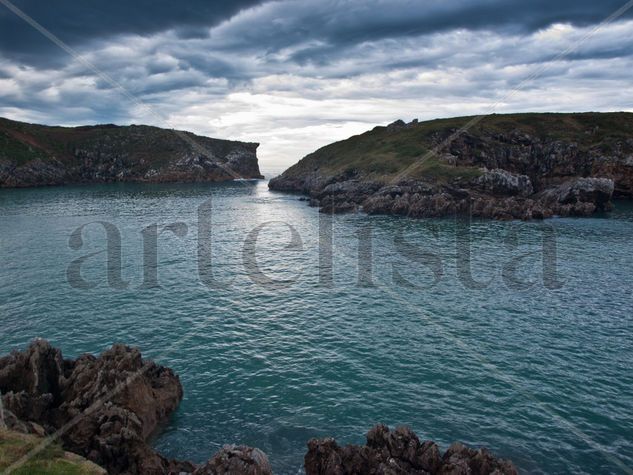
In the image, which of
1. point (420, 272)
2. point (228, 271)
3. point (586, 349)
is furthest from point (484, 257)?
point (228, 271)

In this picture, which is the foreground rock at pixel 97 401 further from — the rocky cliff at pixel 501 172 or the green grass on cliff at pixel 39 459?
the rocky cliff at pixel 501 172

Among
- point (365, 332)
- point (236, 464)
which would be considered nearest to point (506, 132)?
point (365, 332)

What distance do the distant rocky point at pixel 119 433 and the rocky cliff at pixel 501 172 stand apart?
10050cm

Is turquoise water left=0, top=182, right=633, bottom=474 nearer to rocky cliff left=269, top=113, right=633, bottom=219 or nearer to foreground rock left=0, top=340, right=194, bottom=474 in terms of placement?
foreground rock left=0, top=340, right=194, bottom=474

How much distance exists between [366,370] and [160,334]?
21.2 meters

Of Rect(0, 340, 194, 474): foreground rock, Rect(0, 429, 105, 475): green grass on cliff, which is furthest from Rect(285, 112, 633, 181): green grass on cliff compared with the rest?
Rect(0, 429, 105, 475): green grass on cliff

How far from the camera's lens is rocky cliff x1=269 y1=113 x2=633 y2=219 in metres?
124

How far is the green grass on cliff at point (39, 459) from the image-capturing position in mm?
19484

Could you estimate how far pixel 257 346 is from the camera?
4197 cm

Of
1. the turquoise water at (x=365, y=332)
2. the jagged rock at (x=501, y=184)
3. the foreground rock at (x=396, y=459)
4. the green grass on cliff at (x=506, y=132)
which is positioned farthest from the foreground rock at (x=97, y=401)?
the green grass on cliff at (x=506, y=132)

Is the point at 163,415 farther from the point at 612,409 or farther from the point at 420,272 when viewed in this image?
the point at 420,272

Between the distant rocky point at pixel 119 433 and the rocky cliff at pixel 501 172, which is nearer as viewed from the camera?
the distant rocky point at pixel 119 433

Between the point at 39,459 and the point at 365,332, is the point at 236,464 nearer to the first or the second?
the point at 39,459

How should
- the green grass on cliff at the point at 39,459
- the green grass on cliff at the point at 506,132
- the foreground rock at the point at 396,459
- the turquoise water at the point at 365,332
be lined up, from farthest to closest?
the green grass on cliff at the point at 506,132 < the turquoise water at the point at 365,332 < the foreground rock at the point at 396,459 < the green grass on cliff at the point at 39,459
